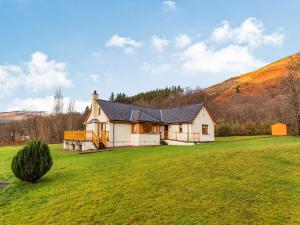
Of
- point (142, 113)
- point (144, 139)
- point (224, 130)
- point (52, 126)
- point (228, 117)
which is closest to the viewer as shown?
point (144, 139)

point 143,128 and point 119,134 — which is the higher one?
point 143,128

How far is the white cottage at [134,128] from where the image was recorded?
27609 millimetres

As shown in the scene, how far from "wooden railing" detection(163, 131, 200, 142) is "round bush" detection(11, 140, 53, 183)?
70.2 feet

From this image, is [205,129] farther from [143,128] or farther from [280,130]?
[280,130]

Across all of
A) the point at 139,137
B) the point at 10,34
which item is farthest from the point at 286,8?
the point at 10,34

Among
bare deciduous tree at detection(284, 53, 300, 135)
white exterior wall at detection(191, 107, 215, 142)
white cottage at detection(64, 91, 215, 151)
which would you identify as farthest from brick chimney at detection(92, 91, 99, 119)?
bare deciduous tree at detection(284, 53, 300, 135)

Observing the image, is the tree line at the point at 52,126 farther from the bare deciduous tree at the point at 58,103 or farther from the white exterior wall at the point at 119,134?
the white exterior wall at the point at 119,134

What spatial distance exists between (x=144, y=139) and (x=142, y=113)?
147 inches

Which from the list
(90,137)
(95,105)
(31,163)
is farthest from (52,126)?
(31,163)

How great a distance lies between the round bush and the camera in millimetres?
Result: 12102

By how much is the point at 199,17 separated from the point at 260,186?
1718cm

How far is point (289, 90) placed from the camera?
113 ft

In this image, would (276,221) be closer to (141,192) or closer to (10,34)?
(141,192)

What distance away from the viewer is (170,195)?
8.12 metres
